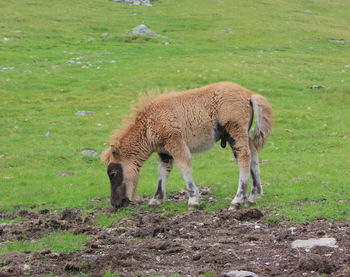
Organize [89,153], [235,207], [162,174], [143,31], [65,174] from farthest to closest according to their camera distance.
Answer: [143,31] → [89,153] → [65,174] → [162,174] → [235,207]

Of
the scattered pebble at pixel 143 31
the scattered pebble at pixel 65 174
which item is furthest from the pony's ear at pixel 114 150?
the scattered pebble at pixel 143 31

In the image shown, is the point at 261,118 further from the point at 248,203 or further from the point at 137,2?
the point at 137,2

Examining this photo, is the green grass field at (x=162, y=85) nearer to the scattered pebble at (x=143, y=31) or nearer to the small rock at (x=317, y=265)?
the scattered pebble at (x=143, y=31)

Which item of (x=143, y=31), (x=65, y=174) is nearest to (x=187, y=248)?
(x=65, y=174)

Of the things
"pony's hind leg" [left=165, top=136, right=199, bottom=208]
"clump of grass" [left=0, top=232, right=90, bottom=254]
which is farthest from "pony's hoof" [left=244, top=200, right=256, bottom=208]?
"clump of grass" [left=0, top=232, right=90, bottom=254]

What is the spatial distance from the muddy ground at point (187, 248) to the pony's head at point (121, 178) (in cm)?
82

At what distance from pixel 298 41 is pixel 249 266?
4354 cm

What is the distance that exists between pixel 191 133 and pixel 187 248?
13.6ft

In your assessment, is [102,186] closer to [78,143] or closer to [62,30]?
[78,143]

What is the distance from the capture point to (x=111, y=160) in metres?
12.4

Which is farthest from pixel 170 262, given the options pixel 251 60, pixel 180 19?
pixel 180 19

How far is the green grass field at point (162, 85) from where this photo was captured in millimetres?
14789

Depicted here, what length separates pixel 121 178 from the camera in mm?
12227

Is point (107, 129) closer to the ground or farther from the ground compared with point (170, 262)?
closer to the ground
